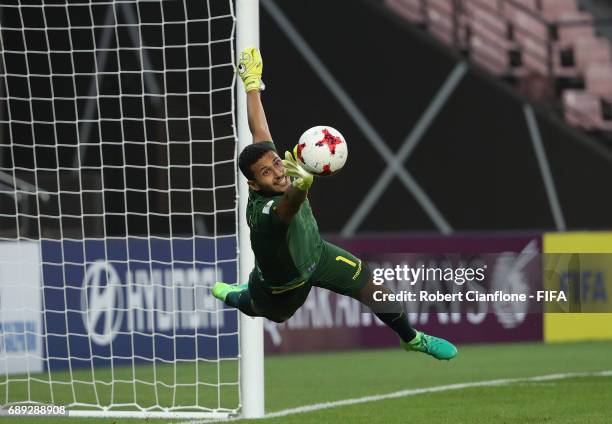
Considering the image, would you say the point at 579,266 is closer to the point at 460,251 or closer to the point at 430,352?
the point at 460,251

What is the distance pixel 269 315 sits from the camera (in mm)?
7934

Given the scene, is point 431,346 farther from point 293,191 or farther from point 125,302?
point 125,302

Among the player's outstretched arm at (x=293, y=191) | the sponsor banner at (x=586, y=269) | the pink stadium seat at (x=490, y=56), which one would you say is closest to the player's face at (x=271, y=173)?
the player's outstretched arm at (x=293, y=191)

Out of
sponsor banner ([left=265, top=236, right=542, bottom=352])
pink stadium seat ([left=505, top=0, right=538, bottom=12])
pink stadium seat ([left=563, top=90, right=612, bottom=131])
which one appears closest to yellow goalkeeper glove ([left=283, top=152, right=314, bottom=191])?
sponsor banner ([left=265, top=236, right=542, bottom=352])

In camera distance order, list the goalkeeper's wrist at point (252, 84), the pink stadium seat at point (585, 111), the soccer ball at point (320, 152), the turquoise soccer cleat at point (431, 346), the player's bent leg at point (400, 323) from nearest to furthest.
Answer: the soccer ball at point (320, 152), the player's bent leg at point (400, 323), the goalkeeper's wrist at point (252, 84), the turquoise soccer cleat at point (431, 346), the pink stadium seat at point (585, 111)

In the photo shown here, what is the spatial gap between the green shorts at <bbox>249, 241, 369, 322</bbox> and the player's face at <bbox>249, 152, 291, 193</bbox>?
664 mm

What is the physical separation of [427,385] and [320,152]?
17.4 ft

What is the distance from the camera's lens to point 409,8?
1989 cm

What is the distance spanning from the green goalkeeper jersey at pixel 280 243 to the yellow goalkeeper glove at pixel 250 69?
0.74 m

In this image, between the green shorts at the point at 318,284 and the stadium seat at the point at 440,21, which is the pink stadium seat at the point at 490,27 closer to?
the stadium seat at the point at 440,21

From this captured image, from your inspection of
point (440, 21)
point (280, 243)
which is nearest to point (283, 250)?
point (280, 243)

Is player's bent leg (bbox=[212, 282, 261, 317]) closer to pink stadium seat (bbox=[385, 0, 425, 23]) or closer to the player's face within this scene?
the player's face

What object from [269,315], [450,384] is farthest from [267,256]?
[450,384]

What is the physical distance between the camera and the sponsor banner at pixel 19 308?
12.3 meters
